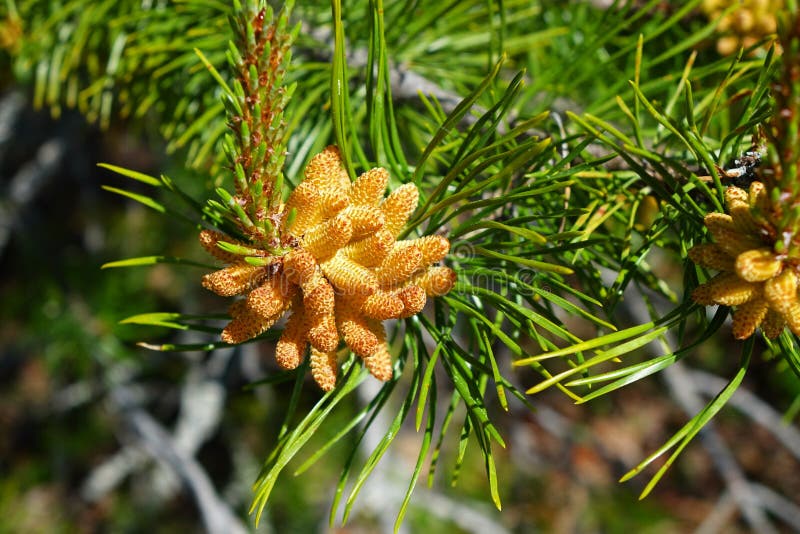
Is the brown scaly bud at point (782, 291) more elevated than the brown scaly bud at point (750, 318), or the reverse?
the brown scaly bud at point (782, 291)

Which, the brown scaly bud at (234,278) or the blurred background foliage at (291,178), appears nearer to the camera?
the brown scaly bud at (234,278)

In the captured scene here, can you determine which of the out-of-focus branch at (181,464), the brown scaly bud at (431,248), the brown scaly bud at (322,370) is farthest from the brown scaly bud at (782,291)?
the out-of-focus branch at (181,464)

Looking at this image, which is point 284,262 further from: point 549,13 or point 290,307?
point 549,13

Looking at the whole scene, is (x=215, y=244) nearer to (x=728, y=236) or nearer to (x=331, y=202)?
(x=331, y=202)

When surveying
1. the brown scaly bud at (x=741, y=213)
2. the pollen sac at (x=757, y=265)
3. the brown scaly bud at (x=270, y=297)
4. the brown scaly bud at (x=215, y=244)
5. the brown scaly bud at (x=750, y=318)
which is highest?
the brown scaly bud at (x=741, y=213)

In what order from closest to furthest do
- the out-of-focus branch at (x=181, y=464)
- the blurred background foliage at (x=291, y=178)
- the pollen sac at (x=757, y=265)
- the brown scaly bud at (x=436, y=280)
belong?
the pollen sac at (x=757, y=265), the brown scaly bud at (x=436, y=280), the blurred background foliage at (x=291, y=178), the out-of-focus branch at (x=181, y=464)

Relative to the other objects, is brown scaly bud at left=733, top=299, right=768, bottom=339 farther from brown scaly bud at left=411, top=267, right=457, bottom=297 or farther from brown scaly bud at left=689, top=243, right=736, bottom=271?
brown scaly bud at left=411, top=267, right=457, bottom=297

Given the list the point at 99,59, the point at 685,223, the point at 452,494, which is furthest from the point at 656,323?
the point at 452,494

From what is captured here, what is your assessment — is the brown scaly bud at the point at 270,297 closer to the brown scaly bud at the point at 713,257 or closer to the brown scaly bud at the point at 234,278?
the brown scaly bud at the point at 234,278
